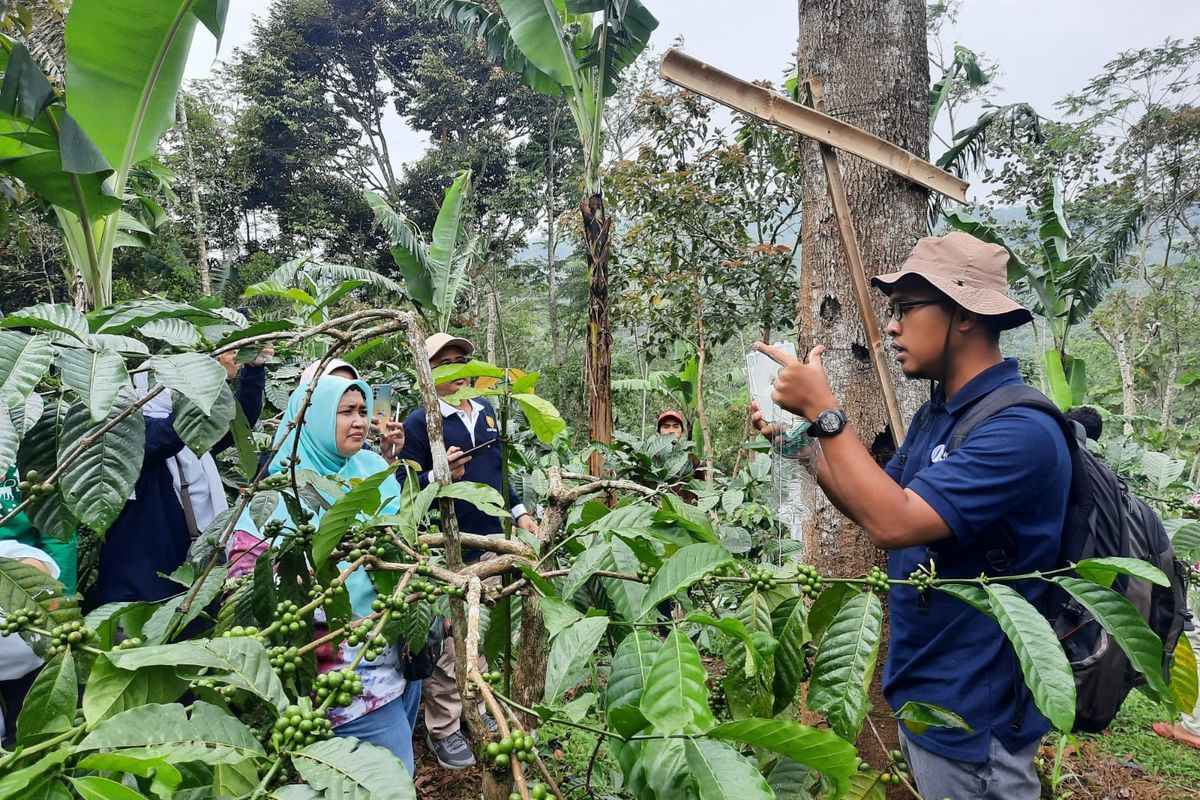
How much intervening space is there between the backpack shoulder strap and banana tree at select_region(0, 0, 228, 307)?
2.49 metres

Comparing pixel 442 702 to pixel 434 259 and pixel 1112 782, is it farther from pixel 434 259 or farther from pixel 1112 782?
pixel 434 259

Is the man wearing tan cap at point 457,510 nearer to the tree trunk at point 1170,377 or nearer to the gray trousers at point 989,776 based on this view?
the gray trousers at point 989,776

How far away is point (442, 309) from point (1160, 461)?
13.6ft

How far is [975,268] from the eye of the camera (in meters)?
1.51

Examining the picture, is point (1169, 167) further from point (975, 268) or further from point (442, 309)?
point (975, 268)

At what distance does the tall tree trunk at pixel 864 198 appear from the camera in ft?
6.51

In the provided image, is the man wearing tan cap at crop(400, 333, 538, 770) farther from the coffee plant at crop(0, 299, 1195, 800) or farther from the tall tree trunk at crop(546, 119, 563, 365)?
the tall tree trunk at crop(546, 119, 563, 365)

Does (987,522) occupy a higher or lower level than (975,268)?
lower

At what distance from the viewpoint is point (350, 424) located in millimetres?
2117

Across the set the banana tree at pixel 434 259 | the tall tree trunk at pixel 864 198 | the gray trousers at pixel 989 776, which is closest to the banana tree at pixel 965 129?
the tall tree trunk at pixel 864 198

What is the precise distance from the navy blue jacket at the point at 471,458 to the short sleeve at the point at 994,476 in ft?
6.16

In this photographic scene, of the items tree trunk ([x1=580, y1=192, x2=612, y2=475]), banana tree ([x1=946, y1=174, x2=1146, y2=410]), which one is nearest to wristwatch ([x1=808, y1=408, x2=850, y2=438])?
tree trunk ([x1=580, y1=192, x2=612, y2=475])

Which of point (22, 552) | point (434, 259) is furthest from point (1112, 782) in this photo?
point (434, 259)

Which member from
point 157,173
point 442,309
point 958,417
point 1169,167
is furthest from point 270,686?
point 1169,167
